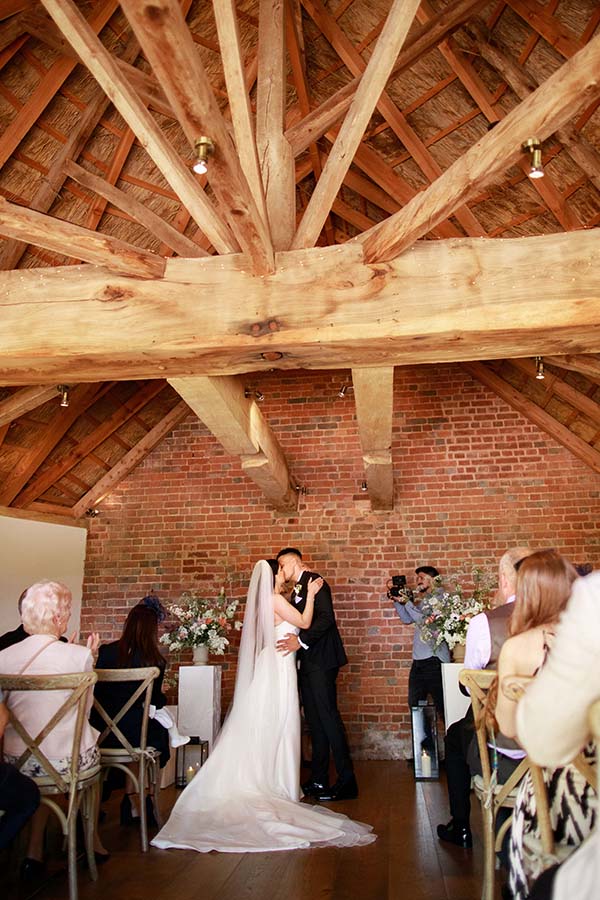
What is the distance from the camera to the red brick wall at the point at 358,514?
21.6 feet

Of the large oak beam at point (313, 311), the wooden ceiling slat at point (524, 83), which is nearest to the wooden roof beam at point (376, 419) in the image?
the large oak beam at point (313, 311)

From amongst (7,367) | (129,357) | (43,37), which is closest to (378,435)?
(129,357)

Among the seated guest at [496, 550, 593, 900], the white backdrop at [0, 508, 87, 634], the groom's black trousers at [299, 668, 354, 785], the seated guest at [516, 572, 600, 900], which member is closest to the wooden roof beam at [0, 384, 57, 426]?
the white backdrop at [0, 508, 87, 634]

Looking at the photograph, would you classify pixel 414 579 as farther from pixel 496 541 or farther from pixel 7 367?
pixel 7 367

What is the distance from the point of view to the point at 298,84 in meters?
4.76

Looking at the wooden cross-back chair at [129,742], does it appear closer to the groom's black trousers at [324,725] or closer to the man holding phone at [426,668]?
the groom's black trousers at [324,725]

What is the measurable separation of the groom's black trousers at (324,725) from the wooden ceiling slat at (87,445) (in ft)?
11.1

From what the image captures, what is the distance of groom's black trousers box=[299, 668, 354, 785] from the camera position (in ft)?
14.8

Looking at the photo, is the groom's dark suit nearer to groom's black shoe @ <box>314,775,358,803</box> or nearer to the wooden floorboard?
groom's black shoe @ <box>314,775,358,803</box>

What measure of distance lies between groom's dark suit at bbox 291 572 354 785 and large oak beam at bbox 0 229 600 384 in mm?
2379

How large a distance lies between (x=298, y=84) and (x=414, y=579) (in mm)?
4433

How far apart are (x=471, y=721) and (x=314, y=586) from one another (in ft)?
5.64

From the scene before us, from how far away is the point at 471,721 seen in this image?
339 centimetres

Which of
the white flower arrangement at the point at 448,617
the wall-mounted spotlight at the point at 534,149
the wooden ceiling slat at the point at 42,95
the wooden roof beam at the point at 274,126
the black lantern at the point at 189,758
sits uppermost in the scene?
the wooden ceiling slat at the point at 42,95
